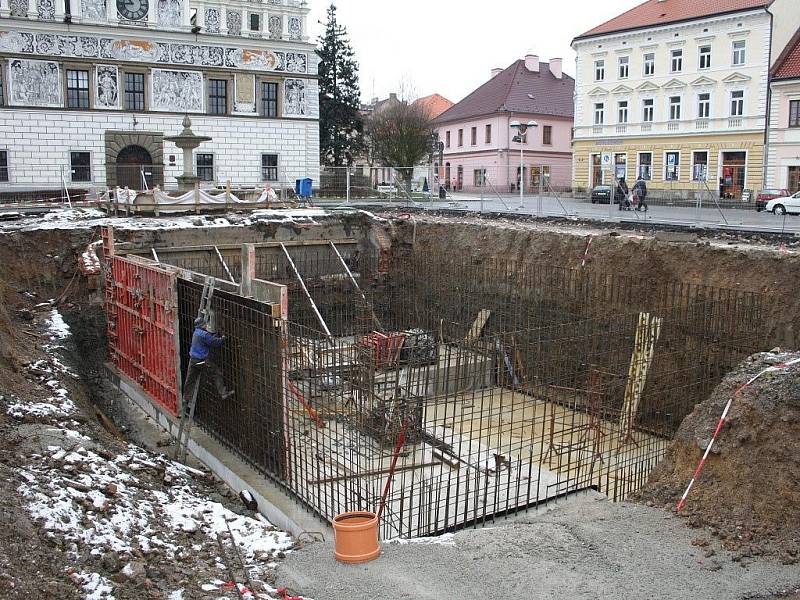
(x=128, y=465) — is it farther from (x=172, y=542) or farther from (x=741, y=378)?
(x=741, y=378)

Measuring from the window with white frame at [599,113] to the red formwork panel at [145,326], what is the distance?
3210 cm

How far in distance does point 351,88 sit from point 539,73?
13.8 metres

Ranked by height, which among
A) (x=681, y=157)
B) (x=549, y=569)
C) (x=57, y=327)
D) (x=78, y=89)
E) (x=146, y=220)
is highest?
(x=78, y=89)

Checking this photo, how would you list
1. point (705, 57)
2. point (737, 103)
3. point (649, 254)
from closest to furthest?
point (649, 254)
point (737, 103)
point (705, 57)

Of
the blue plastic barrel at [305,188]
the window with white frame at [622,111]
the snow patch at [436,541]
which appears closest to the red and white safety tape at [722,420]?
the snow patch at [436,541]

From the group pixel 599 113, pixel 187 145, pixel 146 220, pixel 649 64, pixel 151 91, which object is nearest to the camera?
pixel 146 220

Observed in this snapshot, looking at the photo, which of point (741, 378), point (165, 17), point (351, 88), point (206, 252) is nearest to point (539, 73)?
point (351, 88)

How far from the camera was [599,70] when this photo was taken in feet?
128

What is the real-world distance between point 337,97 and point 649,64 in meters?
16.5

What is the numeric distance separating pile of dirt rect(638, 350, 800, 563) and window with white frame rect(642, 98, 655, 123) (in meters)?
32.1

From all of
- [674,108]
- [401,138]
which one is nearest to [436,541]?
[674,108]

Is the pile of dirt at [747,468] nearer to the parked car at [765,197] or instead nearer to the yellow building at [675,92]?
the parked car at [765,197]

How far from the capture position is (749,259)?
38.1ft

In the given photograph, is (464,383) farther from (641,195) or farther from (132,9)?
(132,9)
